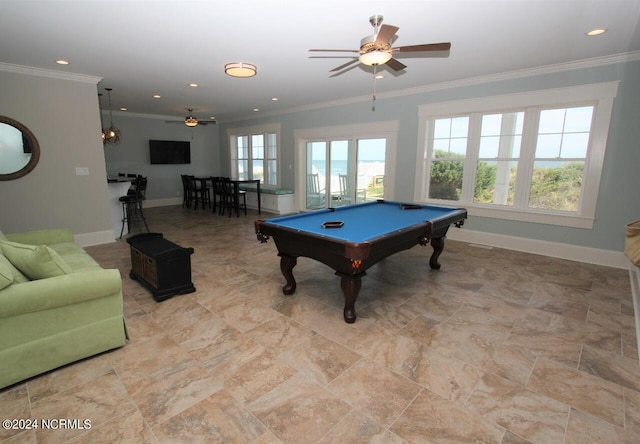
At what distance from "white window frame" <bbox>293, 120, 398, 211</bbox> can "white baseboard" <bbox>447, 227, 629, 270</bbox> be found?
1.59m

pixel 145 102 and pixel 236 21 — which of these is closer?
pixel 236 21

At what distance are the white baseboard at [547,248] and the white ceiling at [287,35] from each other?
2483 millimetres

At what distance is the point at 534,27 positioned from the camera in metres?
3.03

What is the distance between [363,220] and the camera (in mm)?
3400

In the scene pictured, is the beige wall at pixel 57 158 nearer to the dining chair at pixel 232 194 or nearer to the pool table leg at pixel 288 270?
the dining chair at pixel 232 194

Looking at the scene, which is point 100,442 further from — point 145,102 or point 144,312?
point 145,102

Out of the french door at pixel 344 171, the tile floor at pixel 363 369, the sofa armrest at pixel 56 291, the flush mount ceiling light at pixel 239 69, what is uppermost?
the flush mount ceiling light at pixel 239 69

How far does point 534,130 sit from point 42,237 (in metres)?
6.46

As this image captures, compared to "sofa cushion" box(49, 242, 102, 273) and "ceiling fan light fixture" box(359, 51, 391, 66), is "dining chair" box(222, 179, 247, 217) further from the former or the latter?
"ceiling fan light fixture" box(359, 51, 391, 66)

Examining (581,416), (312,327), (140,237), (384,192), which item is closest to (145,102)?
(140,237)

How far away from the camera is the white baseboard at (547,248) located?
419 cm

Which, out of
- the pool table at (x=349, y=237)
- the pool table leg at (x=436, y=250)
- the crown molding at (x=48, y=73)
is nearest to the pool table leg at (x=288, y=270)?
the pool table at (x=349, y=237)

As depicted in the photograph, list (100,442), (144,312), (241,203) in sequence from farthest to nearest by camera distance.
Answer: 1. (241,203)
2. (144,312)
3. (100,442)

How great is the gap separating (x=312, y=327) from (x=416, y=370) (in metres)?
0.92
